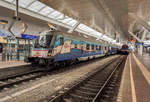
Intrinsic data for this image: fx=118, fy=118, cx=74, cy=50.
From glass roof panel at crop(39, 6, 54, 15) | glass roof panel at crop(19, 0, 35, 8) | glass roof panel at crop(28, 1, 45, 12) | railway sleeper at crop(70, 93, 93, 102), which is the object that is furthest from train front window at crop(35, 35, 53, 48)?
glass roof panel at crop(39, 6, 54, 15)

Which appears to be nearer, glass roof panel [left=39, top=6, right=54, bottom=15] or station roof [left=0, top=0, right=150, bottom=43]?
station roof [left=0, top=0, right=150, bottom=43]

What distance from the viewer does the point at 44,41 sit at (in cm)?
880

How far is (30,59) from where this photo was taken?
9.47m

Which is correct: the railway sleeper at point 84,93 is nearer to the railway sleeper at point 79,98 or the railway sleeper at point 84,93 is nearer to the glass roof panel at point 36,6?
the railway sleeper at point 79,98

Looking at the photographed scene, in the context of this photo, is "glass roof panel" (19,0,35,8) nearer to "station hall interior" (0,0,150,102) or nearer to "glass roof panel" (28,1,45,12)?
"station hall interior" (0,0,150,102)

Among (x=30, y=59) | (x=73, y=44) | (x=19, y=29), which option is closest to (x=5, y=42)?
(x=19, y=29)

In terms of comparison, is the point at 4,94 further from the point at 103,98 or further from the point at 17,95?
the point at 103,98

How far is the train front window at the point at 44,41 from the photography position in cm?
860

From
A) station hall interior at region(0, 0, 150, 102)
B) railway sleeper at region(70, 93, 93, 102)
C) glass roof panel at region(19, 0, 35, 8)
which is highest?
glass roof panel at region(19, 0, 35, 8)

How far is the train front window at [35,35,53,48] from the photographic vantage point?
8.60m

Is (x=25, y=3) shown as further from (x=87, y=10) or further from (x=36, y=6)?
(x=87, y=10)

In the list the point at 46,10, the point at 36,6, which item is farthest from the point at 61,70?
the point at 46,10

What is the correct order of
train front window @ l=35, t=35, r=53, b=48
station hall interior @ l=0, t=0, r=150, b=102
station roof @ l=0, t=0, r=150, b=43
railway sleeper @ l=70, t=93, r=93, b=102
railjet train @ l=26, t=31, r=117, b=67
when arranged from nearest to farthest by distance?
1. railway sleeper @ l=70, t=93, r=93, b=102
2. station hall interior @ l=0, t=0, r=150, b=102
3. railjet train @ l=26, t=31, r=117, b=67
4. train front window @ l=35, t=35, r=53, b=48
5. station roof @ l=0, t=0, r=150, b=43

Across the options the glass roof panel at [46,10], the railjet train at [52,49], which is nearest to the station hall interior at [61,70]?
the railjet train at [52,49]
